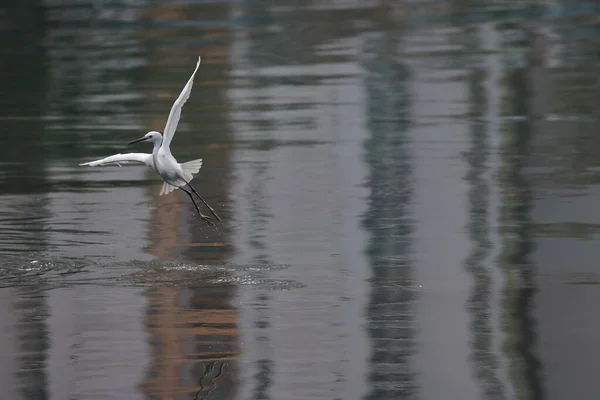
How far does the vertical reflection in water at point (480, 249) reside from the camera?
9102 millimetres

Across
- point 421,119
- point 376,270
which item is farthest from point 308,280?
point 421,119

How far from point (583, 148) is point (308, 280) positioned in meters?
6.04

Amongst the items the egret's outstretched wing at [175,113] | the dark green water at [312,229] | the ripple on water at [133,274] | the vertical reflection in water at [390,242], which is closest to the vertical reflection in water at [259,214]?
the dark green water at [312,229]

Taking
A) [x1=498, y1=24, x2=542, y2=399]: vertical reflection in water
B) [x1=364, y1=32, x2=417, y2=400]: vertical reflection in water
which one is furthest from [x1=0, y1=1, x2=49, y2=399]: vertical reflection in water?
[x1=498, y1=24, x2=542, y2=399]: vertical reflection in water

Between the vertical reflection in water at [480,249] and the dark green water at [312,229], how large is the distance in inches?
1.1

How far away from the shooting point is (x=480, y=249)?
12.4 m

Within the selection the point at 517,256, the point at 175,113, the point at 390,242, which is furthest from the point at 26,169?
the point at 517,256

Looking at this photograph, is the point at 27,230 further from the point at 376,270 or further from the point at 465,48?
the point at 465,48

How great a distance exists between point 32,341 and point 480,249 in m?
3.70

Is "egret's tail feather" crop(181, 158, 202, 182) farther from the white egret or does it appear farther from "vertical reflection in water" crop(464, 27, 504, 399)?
"vertical reflection in water" crop(464, 27, 504, 399)

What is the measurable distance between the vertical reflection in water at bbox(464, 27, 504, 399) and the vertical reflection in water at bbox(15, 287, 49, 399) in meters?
2.33

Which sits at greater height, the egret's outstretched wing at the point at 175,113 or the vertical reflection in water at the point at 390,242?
the egret's outstretched wing at the point at 175,113

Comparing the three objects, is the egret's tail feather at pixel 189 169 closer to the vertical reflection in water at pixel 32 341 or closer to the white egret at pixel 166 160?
the white egret at pixel 166 160

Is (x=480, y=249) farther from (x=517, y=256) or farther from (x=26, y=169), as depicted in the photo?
(x=26, y=169)
